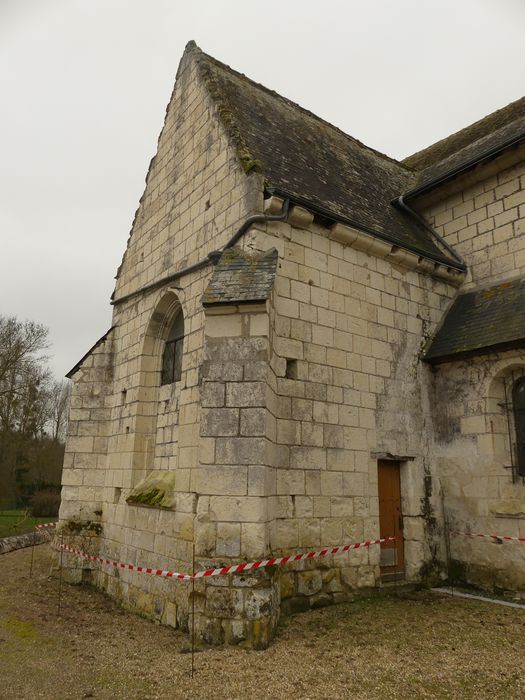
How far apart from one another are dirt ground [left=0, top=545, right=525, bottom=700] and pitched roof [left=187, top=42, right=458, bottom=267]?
4.99 meters

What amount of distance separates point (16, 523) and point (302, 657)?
11.6 meters

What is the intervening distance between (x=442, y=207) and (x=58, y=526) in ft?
28.8

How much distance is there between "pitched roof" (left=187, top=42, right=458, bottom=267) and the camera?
704 centimetres

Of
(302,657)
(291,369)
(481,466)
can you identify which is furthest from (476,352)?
(302,657)

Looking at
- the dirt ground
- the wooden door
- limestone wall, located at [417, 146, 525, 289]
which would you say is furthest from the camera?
limestone wall, located at [417, 146, 525, 289]

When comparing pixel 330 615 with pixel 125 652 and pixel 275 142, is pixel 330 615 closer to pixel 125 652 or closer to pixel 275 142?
pixel 125 652

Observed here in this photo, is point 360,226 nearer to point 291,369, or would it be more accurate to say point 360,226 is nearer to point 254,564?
point 291,369

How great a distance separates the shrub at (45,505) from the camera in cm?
1786

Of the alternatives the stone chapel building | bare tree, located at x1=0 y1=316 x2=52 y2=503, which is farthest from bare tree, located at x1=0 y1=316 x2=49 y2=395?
the stone chapel building

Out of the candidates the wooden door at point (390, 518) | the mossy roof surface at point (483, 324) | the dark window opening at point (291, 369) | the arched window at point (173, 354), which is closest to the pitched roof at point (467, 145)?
the mossy roof surface at point (483, 324)

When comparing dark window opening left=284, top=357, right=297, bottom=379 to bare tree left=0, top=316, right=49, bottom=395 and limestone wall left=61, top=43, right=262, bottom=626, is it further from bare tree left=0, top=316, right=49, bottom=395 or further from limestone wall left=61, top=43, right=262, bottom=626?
bare tree left=0, top=316, right=49, bottom=395

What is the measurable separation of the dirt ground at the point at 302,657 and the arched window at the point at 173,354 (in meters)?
3.36

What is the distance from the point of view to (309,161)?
8.23 m

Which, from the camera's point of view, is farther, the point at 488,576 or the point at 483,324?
the point at 483,324
